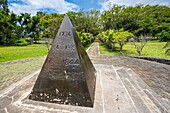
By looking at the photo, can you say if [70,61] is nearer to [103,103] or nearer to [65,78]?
[65,78]

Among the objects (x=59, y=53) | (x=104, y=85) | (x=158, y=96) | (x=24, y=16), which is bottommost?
(x=158, y=96)

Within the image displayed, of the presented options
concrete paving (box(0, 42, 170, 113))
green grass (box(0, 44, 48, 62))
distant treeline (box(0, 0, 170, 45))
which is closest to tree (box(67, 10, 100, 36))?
distant treeline (box(0, 0, 170, 45))

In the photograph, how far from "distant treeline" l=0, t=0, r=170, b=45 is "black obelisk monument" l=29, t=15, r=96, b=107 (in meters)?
23.1

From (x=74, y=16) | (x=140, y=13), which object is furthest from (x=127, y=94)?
Answer: (x=140, y=13)

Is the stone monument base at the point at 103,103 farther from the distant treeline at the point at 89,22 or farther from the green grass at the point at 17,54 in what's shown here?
the distant treeline at the point at 89,22

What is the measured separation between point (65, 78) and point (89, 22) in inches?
1526

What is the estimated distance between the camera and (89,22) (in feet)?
133

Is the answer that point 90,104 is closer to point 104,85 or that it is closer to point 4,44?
point 104,85

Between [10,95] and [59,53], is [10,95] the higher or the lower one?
the lower one

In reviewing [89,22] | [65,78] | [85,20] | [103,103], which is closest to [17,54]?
[65,78]

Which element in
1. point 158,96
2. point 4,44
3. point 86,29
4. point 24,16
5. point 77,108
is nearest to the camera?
point 77,108

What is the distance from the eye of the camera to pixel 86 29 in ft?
131

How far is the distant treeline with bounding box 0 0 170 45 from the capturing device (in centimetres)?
2828

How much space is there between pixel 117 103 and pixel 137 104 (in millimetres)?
544
